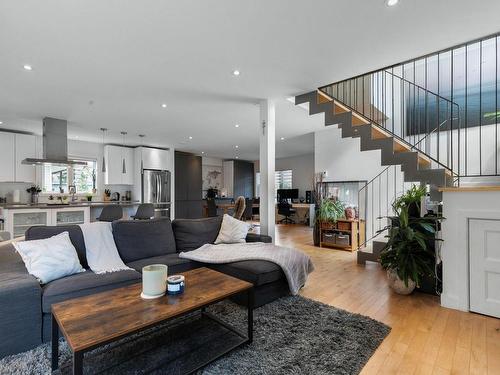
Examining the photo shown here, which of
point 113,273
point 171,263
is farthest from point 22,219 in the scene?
point 171,263

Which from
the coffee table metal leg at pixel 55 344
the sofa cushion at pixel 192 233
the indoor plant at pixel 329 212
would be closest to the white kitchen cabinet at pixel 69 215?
the sofa cushion at pixel 192 233

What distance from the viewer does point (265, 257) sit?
2922 millimetres

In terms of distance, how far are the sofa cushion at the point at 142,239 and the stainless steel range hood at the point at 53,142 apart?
3082 mm

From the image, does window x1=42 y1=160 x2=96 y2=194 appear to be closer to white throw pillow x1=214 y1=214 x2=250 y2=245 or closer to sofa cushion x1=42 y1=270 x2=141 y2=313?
white throw pillow x1=214 y1=214 x2=250 y2=245

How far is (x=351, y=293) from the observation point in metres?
3.09

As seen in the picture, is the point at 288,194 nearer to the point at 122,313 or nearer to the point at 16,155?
the point at 16,155

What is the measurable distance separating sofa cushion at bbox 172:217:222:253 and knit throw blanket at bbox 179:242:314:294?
216 mm

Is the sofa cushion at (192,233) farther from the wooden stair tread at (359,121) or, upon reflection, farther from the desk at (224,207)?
the desk at (224,207)

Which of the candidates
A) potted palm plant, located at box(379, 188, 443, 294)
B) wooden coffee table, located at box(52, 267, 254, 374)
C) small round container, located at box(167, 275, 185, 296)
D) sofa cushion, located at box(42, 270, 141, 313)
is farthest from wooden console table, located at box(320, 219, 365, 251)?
small round container, located at box(167, 275, 185, 296)

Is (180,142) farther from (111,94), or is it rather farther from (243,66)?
(243,66)

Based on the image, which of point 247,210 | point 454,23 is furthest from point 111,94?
point 247,210

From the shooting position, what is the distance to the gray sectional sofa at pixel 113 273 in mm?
1924

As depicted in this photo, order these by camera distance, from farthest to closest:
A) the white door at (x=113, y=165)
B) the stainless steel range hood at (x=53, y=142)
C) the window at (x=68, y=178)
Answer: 1. the white door at (x=113, y=165)
2. the window at (x=68, y=178)
3. the stainless steel range hood at (x=53, y=142)

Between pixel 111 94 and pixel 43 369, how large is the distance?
3.49m
